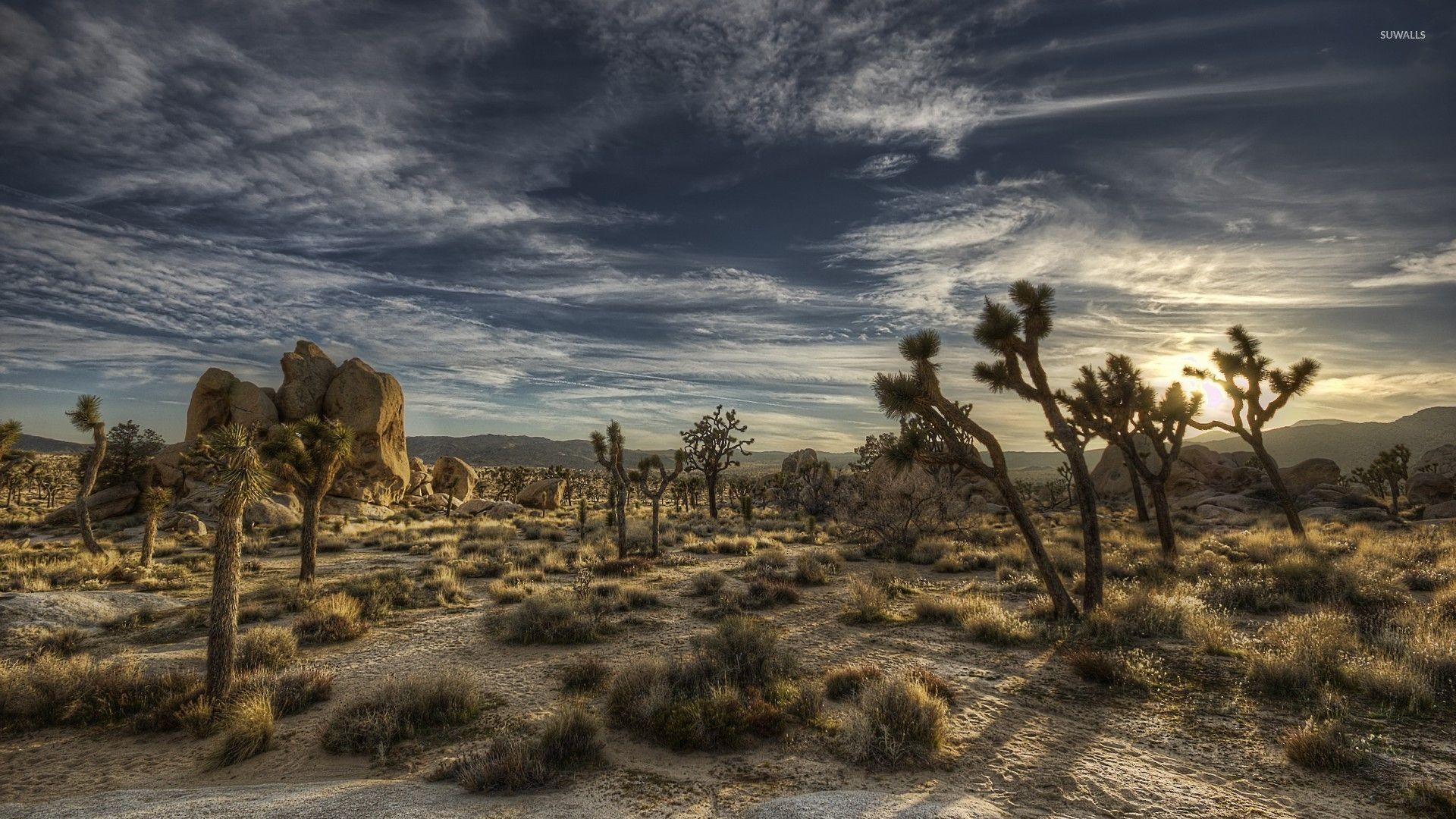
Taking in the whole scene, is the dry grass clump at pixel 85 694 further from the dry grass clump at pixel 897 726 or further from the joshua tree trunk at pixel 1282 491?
the joshua tree trunk at pixel 1282 491

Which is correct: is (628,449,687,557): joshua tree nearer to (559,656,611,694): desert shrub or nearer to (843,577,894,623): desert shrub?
(843,577,894,623): desert shrub

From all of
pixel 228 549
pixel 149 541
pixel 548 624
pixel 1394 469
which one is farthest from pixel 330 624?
pixel 1394 469

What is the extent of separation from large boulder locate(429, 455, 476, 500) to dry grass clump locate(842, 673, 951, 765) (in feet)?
159

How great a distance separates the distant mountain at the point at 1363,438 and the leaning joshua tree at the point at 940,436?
144 metres

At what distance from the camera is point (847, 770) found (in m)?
5.79

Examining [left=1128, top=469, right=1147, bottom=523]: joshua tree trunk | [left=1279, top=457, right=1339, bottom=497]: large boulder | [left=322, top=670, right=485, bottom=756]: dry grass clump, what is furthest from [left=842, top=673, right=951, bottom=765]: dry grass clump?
[left=1279, top=457, right=1339, bottom=497]: large boulder

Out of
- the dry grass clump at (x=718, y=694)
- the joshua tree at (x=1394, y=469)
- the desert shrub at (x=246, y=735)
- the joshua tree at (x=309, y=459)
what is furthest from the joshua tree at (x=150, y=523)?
the joshua tree at (x=1394, y=469)

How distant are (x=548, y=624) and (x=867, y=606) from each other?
6514 mm

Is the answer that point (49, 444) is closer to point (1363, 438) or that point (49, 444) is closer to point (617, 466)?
point (617, 466)

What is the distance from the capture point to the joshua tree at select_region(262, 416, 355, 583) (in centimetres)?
1603

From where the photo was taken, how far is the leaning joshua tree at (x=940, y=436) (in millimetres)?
11188

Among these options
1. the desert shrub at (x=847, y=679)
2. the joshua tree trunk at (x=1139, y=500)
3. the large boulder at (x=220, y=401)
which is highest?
the large boulder at (x=220, y=401)

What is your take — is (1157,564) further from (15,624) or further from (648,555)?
(15,624)

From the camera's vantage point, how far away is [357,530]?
2911cm
